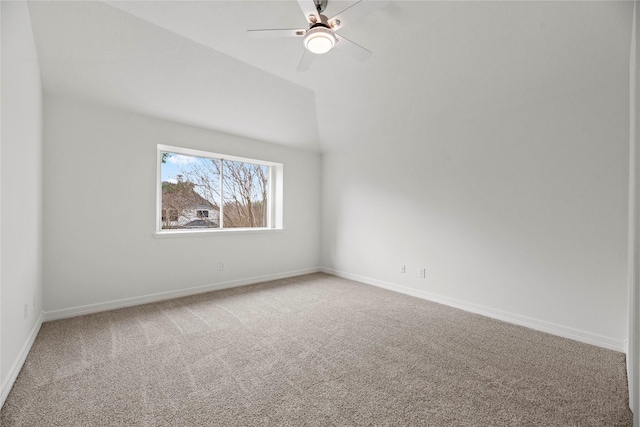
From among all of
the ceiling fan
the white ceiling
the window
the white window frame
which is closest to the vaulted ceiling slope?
the white ceiling

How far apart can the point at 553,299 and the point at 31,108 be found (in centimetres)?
489

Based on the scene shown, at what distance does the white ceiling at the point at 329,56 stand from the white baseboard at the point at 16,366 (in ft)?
7.52

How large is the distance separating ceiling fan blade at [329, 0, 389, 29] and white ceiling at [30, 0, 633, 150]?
1.35ft

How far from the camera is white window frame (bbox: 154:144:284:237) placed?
3662 millimetres

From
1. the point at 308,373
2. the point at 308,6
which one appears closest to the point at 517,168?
the point at 308,6

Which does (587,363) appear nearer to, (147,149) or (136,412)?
(136,412)

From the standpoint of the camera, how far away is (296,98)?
391 centimetres

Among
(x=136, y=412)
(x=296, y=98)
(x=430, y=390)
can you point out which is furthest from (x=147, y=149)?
→ (x=430, y=390)

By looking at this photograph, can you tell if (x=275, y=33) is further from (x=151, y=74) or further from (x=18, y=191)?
(x=18, y=191)

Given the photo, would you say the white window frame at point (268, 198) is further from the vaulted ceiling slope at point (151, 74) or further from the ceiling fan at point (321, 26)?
the ceiling fan at point (321, 26)

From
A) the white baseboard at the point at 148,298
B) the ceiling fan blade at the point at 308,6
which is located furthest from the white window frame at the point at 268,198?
the ceiling fan blade at the point at 308,6

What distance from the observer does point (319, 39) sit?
2.09 meters

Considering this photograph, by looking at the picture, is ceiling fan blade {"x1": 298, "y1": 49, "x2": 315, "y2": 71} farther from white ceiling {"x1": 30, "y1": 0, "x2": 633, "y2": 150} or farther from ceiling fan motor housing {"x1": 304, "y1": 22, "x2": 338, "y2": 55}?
white ceiling {"x1": 30, "y1": 0, "x2": 633, "y2": 150}

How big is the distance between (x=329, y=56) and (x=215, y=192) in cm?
249
